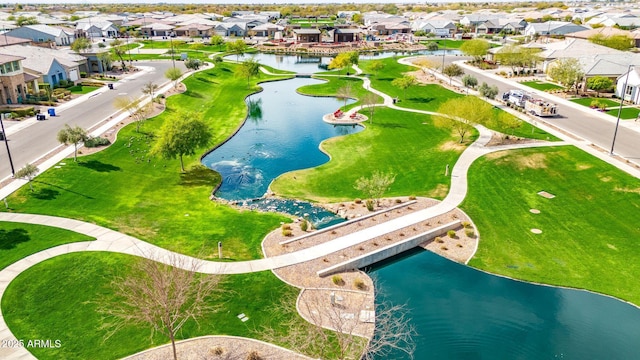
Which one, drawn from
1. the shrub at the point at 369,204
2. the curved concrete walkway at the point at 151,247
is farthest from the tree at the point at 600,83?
the shrub at the point at 369,204

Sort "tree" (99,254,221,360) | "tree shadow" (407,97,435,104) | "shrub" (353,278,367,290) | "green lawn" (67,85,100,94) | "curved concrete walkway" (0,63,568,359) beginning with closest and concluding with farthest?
"tree" (99,254,221,360)
"shrub" (353,278,367,290)
"curved concrete walkway" (0,63,568,359)
"tree shadow" (407,97,435,104)
"green lawn" (67,85,100,94)

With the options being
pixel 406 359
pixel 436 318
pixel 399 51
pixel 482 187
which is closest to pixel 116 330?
pixel 406 359

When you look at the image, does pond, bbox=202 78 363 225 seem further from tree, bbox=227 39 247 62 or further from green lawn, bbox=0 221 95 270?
tree, bbox=227 39 247 62

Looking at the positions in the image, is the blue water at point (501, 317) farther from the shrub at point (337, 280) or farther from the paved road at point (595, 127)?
the paved road at point (595, 127)

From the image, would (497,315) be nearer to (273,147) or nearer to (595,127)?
(273,147)

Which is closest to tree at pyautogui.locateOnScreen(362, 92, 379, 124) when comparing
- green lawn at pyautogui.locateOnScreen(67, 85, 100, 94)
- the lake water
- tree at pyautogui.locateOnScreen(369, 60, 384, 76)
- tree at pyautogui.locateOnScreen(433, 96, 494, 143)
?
tree at pyautogui.locateOnScreen(433, 96, 494, 143)

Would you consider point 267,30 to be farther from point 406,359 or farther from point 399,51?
point 406,359

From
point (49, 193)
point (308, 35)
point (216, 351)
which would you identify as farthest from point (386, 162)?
point (308, 35)
